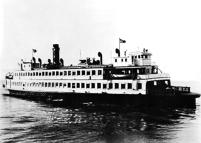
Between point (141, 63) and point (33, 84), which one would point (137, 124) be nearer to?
point (141, 63)

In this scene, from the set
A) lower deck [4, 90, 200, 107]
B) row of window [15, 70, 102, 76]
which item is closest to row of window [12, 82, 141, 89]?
lower deck [4, 90, 200, 107]

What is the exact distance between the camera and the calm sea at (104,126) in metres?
20.4

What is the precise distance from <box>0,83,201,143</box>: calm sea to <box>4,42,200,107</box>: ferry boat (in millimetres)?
1751

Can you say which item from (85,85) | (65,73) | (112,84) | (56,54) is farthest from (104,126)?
(56,54)

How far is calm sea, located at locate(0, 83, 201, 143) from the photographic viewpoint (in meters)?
20.4

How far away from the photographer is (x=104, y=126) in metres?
24.6

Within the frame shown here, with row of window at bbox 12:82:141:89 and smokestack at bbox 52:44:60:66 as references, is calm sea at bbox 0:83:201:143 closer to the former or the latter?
row of window at bbox 12:82:141:89

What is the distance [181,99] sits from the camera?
33.6m

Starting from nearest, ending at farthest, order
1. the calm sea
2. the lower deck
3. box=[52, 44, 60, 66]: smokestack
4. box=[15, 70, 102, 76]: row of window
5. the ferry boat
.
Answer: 1. the calm sea
2. the lower deck
3. the ferry boat
4. box=[15, 70, 102, 76]: row of window
5. box=[52, 44, 60, 66]: smokestack

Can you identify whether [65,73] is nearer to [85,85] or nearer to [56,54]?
[85,85]

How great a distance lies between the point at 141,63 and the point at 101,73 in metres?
5.48

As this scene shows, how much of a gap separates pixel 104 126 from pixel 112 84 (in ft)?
39.7

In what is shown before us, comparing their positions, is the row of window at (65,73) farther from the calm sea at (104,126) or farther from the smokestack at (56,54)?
the calm sea at (104,126)

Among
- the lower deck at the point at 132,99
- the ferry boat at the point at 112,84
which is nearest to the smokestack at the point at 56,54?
the ferry boat at the point at 112,84
